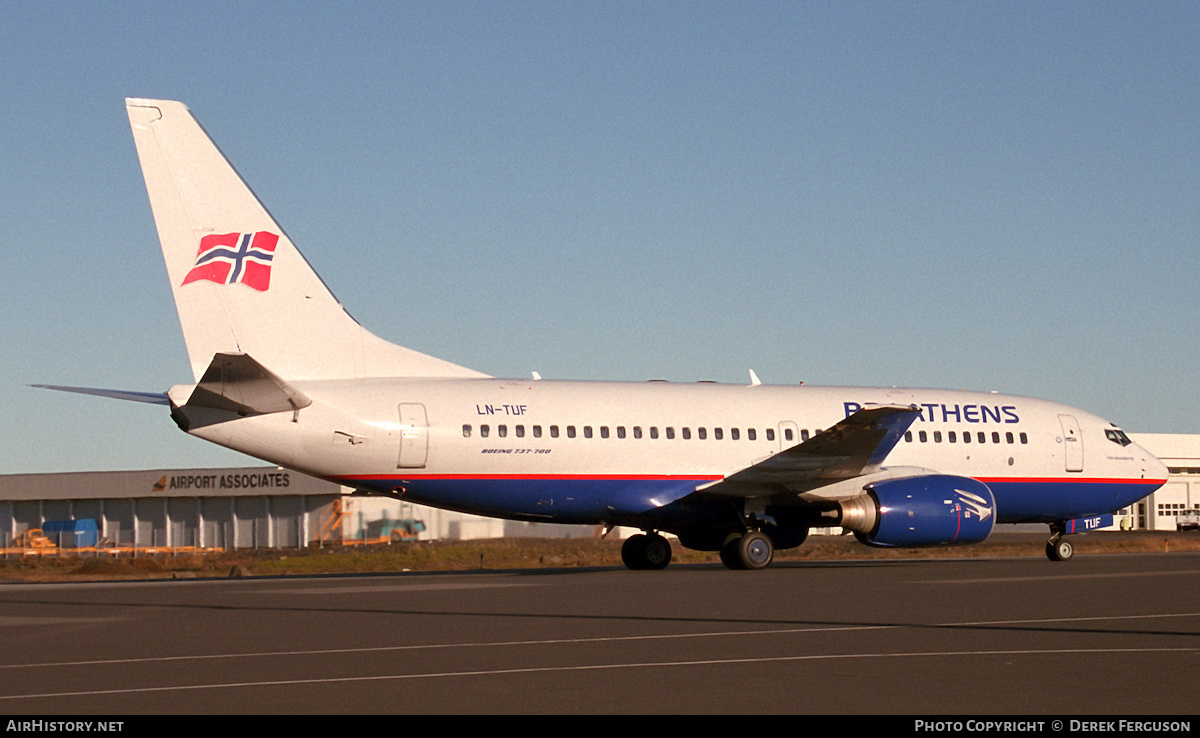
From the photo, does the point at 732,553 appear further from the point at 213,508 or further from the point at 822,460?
the point at 213,508

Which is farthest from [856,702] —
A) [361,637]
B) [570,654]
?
[361,637]

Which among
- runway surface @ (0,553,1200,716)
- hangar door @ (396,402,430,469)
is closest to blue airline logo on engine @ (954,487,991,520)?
runway surface @ (0,553,1200,716)

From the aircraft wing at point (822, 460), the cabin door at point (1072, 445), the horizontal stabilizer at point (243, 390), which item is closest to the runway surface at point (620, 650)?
the horizontal stabilizer at point (243, 390)

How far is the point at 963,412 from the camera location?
30.0 metres

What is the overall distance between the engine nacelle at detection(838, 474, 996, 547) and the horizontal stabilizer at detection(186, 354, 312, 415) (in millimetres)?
10984

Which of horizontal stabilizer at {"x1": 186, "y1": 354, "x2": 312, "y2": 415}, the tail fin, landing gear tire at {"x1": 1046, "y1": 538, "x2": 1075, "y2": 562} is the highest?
the tail fin

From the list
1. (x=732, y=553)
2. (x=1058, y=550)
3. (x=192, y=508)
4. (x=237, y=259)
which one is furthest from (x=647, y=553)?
(x=192, y=508)

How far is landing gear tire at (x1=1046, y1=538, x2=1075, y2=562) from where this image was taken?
3050 cm

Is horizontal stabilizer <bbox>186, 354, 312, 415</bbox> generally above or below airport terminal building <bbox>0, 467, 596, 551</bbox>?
above

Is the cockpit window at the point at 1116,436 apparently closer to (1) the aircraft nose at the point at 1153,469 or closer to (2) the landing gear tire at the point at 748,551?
(1) the aircraft nose at the point at 1153,469

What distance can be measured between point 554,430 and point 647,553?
4318 mm

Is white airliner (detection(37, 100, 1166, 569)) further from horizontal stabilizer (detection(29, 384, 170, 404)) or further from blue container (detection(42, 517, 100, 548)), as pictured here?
blue container (detection(42, 517, 100, 548))

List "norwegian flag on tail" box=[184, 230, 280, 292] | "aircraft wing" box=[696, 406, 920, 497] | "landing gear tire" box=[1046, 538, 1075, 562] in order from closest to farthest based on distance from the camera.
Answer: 1. "norwegian flag on tail" box=[184, 230, 280, 292]
2. "aircraft wing" box=[696, 406, 920, 497]
3. "landing gear tire" box=[1046, 538, 1075, 562]

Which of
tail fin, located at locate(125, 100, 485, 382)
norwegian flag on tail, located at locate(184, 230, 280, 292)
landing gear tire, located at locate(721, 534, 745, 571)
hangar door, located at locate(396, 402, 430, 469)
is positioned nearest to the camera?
tail fin, located at locate(125, 100, 485, 382)
